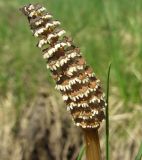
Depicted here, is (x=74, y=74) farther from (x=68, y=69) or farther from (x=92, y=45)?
(x=92, y=45)

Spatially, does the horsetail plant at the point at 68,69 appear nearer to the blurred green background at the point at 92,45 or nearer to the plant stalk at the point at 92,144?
the plant stalk at the point at 92,144

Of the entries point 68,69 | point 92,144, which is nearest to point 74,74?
point 68,69

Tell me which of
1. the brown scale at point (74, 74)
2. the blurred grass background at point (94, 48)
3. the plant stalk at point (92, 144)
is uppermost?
the blurred grass background at point (94, 48)

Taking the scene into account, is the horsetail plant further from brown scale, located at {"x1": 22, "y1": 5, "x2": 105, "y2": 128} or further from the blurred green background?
the blurred green background

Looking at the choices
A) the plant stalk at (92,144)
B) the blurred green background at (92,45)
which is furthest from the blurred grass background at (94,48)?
the plant stalk at (92,144)

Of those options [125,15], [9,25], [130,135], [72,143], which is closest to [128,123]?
[130,135]

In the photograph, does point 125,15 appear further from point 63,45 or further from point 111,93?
point 63,45
